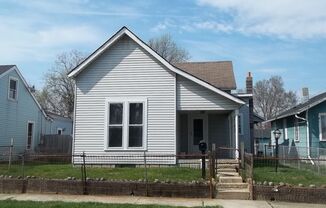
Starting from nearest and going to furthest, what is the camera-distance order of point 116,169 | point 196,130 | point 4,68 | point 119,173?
point 119,173, point 116,169, point 196,130, point 4,68

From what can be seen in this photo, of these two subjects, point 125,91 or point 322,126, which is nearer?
point 125,91

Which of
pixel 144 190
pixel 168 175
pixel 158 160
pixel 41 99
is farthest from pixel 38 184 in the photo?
pixel 41 99

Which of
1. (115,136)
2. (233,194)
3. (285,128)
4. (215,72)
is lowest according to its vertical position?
(233,194)

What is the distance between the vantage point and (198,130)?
2216cm

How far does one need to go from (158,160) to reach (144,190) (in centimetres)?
555

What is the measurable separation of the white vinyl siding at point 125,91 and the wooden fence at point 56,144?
11658 mm

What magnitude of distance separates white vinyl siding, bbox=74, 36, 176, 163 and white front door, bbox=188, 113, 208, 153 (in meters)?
3.54

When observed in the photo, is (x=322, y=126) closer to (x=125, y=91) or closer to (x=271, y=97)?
(x=125, y=91)

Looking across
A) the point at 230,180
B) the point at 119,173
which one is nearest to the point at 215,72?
the point at 119,173

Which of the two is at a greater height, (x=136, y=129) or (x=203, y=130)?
(x=203, y=130)

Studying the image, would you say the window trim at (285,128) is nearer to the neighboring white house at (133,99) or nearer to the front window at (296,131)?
the front window at (296,131)

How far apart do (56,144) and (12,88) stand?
18.0ft

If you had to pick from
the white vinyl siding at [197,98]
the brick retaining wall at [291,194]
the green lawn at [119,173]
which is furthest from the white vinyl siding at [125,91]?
the brick retaining wall at [291,194]

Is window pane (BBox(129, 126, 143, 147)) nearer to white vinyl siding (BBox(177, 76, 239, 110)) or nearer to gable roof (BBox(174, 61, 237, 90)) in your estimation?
white vinyl siding (BBox(177, 76, 239, 110))
